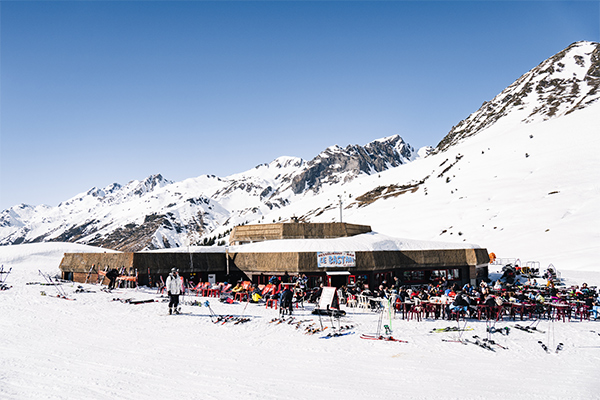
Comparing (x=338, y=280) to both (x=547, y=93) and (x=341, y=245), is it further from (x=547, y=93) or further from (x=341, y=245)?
(x=547, y=93)

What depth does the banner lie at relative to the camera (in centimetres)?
2903

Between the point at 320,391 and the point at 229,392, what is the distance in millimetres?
1974

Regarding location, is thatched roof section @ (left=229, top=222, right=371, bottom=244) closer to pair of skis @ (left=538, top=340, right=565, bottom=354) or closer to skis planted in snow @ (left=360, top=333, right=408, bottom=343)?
skis planted in snow @ (left=360, top=333, right=408, bottom=343)

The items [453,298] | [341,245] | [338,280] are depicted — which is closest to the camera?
[453,298]

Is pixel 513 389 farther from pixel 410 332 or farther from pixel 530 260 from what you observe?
pixel 530 260

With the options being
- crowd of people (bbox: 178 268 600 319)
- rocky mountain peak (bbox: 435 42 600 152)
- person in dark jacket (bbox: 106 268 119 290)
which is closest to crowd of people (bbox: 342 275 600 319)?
crowd of people (bbox: 178 268 600 319)

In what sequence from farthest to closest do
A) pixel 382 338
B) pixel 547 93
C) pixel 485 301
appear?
pixel 547 93
pixel 485 301
pixel 382 338

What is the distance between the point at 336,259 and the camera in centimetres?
2911

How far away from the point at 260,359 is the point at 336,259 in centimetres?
1809

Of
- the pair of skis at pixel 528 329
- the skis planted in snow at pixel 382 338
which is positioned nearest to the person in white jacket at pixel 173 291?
the skis planted in snow at pixel 382 338

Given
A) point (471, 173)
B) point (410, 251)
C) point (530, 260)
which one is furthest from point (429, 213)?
point (410, 251)

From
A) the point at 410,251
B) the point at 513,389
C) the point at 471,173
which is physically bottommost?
the point at 513,389

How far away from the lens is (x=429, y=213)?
65562mm

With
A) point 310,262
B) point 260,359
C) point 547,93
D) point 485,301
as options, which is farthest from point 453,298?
point 547,93
